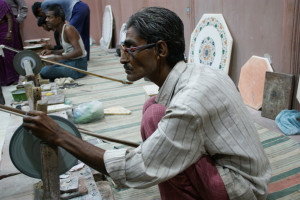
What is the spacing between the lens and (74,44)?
17.7ft

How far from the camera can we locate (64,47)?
5527 mm

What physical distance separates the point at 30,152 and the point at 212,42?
3.43 m

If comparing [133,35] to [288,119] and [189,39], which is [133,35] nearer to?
[288,119]

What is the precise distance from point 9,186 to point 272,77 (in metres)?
2.68

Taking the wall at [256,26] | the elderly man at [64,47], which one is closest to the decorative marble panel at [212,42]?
the wall at [256,26]

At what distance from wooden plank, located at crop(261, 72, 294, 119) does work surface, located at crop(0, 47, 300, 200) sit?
28cm

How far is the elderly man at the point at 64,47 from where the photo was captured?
17.0 ft

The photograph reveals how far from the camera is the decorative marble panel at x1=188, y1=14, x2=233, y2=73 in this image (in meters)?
4.23

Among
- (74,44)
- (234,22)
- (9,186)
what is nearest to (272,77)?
(234,22)

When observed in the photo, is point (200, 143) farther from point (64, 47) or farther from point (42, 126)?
point (64, 47)

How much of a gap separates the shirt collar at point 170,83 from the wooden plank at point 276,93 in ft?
6.73

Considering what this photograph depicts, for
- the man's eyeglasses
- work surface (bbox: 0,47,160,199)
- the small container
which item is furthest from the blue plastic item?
the small container

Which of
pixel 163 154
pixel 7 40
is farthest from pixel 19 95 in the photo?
pixel 163 154

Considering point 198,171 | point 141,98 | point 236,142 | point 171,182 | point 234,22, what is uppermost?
point 234,22
